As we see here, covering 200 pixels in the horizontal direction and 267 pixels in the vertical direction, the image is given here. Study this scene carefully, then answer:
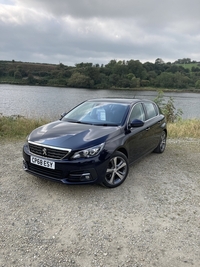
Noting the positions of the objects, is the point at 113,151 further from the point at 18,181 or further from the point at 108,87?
the point at 108,87

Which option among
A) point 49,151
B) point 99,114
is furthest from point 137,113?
point 49,151

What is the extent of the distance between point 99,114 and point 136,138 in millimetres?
905

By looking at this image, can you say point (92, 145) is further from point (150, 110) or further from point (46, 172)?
point (150, 110)

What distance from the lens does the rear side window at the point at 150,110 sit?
17.3 ft

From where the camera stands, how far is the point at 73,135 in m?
3.62

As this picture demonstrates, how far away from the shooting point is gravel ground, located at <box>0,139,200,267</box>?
2.32 m

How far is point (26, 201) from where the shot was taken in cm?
338

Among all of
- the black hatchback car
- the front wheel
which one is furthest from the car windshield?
the front wheel

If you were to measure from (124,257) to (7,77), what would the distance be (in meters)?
55.9

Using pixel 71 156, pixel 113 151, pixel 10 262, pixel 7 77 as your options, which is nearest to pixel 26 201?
pixel 71 156

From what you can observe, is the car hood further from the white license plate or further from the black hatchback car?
the white license plate

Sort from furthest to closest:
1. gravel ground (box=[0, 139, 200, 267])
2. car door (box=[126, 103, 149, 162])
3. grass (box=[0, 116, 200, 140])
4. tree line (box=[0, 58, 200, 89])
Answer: tree line (box=[0, 58, 200, 89]) → grass (box=[0, 116, 200, 140]) → car door (box=[126, 103, 149, 162]) → gravel ground (box=[0, 139, 200, 267])

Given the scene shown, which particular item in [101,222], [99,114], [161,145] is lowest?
[101,222]

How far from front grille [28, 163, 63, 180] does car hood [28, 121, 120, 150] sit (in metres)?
0.41
